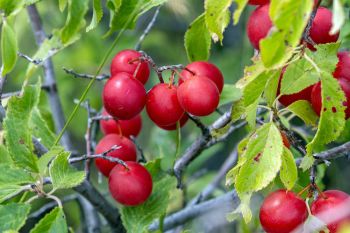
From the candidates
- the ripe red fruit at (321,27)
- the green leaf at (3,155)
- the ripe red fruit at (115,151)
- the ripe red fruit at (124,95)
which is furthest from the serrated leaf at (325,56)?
the green leaf at (3,155)

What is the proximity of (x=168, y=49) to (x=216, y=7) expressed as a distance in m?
2.22

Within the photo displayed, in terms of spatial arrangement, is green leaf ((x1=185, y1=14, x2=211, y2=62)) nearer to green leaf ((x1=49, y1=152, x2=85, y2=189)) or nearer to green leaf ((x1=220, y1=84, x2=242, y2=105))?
green leaf ((x1=220, y1=84, x2=242, y2=105))

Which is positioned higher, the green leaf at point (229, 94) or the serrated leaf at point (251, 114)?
the serrated leaf at point (251, 114)

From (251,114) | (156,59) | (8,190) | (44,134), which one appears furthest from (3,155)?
(156,59)

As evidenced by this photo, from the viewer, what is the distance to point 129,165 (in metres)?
1.58

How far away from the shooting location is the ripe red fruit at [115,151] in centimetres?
167

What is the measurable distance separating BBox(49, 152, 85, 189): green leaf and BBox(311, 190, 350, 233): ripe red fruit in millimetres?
444

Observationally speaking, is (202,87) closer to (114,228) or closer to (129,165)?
(129,165)

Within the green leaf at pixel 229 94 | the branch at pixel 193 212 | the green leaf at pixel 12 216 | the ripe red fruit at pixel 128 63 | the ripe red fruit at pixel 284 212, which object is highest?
the ripe red fruit at pixel 128 63

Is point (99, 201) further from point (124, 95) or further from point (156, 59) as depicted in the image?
point (156, 59)

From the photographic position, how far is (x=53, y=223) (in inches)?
55.9

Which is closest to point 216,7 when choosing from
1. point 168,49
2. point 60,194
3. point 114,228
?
point 114,228

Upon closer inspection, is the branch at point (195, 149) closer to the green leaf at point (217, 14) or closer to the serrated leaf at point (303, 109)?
the serrated leaf at point (303, 109)

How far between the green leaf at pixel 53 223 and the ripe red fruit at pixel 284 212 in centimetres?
38
